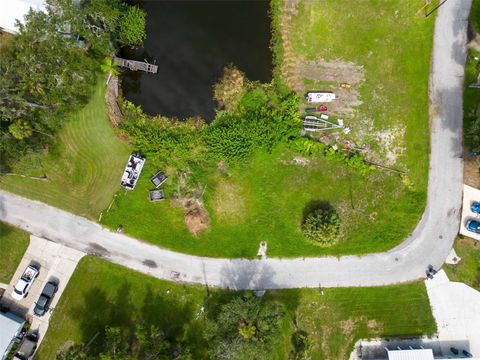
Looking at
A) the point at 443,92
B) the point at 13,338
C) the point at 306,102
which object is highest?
the point at 443,92

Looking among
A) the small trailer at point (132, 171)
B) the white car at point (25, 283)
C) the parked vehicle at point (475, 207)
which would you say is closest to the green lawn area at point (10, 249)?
the white car at point (25, 283)

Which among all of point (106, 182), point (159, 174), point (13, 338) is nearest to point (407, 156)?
point (159, 174)

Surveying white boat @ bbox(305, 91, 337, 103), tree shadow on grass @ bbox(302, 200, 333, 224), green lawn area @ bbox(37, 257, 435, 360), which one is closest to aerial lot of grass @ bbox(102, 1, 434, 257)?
tree shadow on grass @ bbox(302, 200, 333, 224)

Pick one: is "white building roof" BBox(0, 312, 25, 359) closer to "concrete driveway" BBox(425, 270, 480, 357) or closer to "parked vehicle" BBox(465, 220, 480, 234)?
"concrete driveway" BBox(425, 270, 480, 357)

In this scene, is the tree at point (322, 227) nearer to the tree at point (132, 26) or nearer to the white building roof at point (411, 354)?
the white building roof at point (411, 354)

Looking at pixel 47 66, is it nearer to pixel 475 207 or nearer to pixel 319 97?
pixel 319 97

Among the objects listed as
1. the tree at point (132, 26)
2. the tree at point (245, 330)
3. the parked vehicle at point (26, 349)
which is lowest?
the parked vehicle at point (26, 349)

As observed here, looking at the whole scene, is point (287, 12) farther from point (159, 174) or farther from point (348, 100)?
point (159, 174)


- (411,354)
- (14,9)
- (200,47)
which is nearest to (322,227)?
Result: (411,354)
